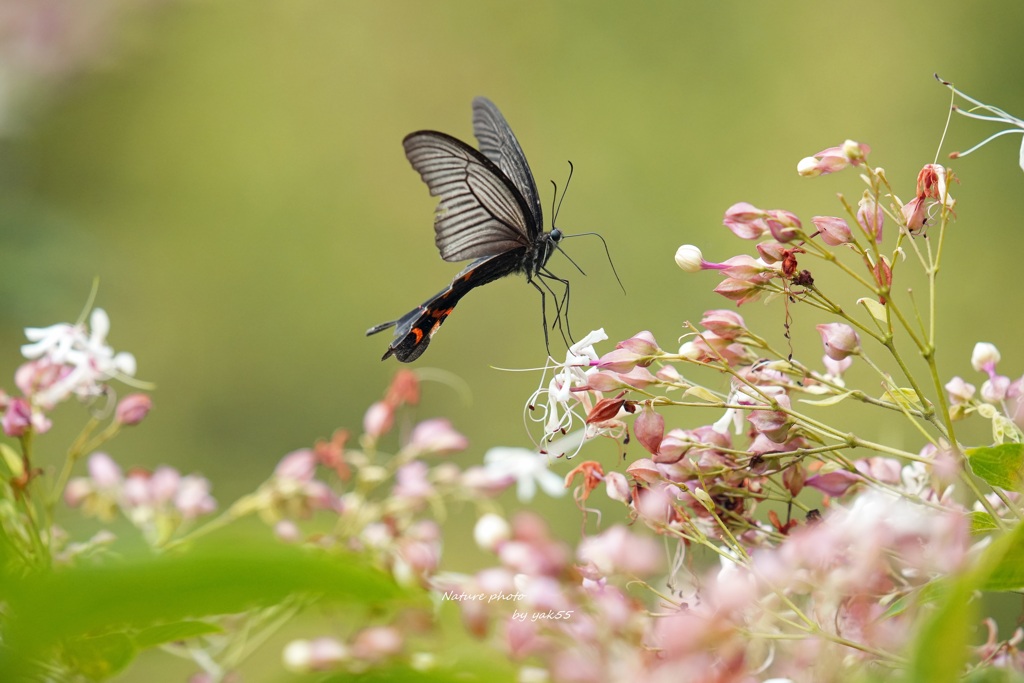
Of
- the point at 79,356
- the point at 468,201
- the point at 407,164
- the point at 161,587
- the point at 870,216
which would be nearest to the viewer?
the point at 161,587

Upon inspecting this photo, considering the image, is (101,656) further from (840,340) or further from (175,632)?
(840,340)

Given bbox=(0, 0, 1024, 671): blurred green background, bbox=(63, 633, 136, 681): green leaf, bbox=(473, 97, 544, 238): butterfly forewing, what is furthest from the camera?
bbox=(0, 0, 1024, 671): blurred green background

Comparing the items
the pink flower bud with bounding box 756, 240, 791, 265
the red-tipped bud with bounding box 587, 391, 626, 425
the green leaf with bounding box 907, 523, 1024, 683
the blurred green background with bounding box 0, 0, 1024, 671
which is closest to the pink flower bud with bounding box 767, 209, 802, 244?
the pink flower bud with bounding box 756, 240, 791, 265

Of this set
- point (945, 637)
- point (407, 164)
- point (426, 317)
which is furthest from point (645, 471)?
point (407, 164)

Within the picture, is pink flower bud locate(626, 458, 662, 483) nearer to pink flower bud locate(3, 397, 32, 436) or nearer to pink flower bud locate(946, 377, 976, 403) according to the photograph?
pink flower bud locate(946, 377, 976, 403)

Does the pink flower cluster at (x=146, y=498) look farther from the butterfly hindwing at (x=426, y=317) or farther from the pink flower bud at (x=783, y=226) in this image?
the pink flower bud at (x=783, y=226)

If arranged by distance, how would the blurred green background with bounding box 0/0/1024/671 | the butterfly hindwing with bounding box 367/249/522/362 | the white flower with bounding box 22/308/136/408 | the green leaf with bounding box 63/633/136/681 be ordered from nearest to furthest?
1. the green leaf with bounding box 63/633/136/681
2. the white flower with bounding box 22/308/136/408
3. the butterfly hindwing with bounding box 367/249/522/362
4. the blurred green background with bounding box 0/0/1024/671

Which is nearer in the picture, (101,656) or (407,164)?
(101,656)
